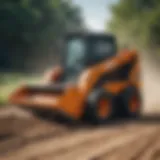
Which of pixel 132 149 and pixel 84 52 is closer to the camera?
pixel 132 149

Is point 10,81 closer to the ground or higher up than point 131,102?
higher up

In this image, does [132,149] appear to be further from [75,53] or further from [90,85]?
[75,53]

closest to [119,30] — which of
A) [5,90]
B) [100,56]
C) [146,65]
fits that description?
[146,65]

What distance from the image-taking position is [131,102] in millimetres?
7578

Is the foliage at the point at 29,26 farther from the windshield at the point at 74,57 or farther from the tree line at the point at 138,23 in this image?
the windshield at the point at 74,57

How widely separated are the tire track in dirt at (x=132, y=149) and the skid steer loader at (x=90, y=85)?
1.22 metres

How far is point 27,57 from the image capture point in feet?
42.3

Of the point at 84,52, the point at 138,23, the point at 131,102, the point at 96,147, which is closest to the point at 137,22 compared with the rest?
the point at 138,23

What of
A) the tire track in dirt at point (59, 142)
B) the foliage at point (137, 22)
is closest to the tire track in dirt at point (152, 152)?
the tire track in dirt at point (59, 142)

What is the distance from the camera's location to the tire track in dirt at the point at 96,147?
4.64m

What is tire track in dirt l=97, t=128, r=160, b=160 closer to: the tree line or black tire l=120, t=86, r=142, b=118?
black tire l=120, t=86, r=142, b=118

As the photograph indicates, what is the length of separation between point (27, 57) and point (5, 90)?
125 inches

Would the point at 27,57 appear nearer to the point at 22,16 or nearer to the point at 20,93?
the point at 22,16

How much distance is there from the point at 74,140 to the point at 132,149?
859 millimetres
